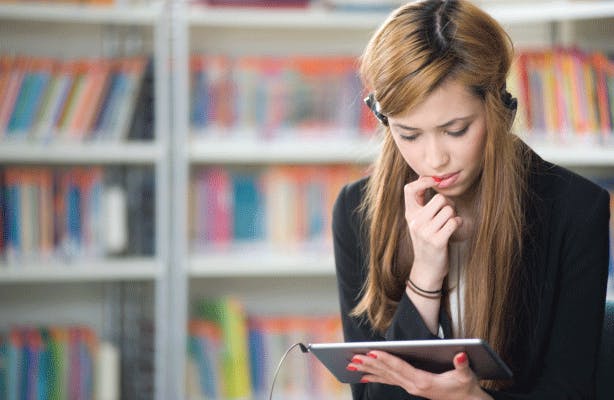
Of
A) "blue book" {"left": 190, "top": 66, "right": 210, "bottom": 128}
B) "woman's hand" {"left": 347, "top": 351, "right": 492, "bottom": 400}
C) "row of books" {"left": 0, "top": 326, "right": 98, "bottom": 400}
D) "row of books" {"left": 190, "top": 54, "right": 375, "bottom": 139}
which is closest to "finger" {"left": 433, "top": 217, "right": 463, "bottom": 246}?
"woman's hand" {"left": 347, "top": 351, "right": 492, "bottom": 400}

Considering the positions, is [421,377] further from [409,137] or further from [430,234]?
[409,137]

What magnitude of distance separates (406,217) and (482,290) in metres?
0.16

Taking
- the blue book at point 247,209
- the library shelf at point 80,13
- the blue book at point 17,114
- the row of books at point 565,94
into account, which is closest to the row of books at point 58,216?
the blue book at point 17,114

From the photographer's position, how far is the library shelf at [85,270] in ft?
8.82

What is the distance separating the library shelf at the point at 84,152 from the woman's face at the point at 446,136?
1483 mm

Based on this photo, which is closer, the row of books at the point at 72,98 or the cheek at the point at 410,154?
the cheek at the point at 410,154

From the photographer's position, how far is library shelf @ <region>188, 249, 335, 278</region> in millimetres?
2812

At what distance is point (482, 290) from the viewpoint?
1422mm

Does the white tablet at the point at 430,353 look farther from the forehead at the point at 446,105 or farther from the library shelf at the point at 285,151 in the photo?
the library shelf at the point at 285,151

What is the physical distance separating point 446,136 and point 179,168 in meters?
1.55

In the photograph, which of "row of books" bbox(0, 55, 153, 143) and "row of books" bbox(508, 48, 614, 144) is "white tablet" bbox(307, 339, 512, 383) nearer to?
"row of books" bbox(508, 48, 614, 144)

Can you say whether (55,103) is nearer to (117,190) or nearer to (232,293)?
(117,190)

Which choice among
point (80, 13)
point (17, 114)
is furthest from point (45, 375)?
point (80, 13)

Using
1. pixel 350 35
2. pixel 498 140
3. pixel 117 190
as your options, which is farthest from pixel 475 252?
pixel 350 35
